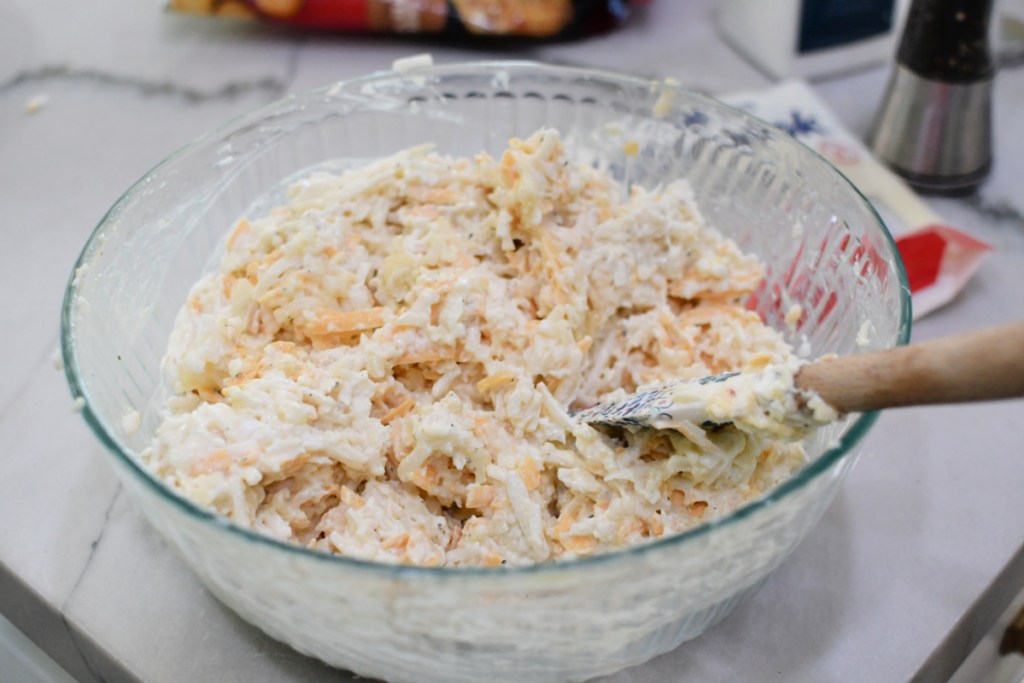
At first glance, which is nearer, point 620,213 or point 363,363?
point 363,363

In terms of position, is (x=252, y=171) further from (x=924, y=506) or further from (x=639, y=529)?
(x=924, y=506)

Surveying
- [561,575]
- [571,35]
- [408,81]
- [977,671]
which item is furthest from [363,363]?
[571,35]

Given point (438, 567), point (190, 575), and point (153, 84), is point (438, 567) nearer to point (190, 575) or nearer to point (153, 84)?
point (190, 575)

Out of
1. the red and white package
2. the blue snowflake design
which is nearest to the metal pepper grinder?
the red and white package

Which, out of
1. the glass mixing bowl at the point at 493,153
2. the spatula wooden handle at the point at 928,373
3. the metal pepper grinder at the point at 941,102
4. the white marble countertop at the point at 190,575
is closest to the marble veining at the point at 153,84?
the white marble countertop at the point at 190,575

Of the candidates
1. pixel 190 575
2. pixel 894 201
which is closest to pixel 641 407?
pixel 190 575

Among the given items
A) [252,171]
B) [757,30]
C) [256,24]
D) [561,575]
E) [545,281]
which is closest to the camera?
[561,575]

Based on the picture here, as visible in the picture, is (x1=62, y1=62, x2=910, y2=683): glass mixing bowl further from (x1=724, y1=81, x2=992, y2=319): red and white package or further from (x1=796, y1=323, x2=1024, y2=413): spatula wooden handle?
(x1=724, y1=81, x2=992, y2=319): red and white package
